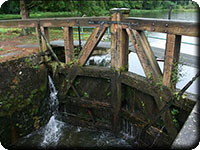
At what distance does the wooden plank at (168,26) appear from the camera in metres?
3.30

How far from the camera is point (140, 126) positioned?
16.8 ft

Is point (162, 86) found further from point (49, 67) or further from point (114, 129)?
point (49, 67)

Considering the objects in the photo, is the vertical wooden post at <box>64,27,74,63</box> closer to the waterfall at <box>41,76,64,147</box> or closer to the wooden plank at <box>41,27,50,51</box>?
the wooden plank at <box>41,27,50,51</box>

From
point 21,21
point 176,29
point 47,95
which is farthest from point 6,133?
point 176,29

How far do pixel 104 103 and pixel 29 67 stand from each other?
273 centimetres

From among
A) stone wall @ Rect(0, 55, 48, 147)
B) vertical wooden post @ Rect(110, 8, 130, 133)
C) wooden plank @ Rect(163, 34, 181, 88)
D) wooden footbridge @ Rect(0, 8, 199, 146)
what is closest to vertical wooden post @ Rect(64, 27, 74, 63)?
wooden footbridge @ Rect(0, 8, 199, 146)

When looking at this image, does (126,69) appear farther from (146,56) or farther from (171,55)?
(171,55)

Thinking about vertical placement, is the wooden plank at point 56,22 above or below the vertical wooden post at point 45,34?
above

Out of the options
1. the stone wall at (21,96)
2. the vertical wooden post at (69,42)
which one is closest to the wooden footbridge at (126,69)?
the vertical wooden post at (69,42)

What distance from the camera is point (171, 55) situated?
148 inches

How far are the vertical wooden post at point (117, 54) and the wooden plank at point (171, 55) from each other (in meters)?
1.35

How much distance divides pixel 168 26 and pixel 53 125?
16.5 ft

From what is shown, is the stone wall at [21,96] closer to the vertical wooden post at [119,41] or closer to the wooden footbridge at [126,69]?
the wooden footbridge at [126,69]

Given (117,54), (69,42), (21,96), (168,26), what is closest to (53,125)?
(21,96)
